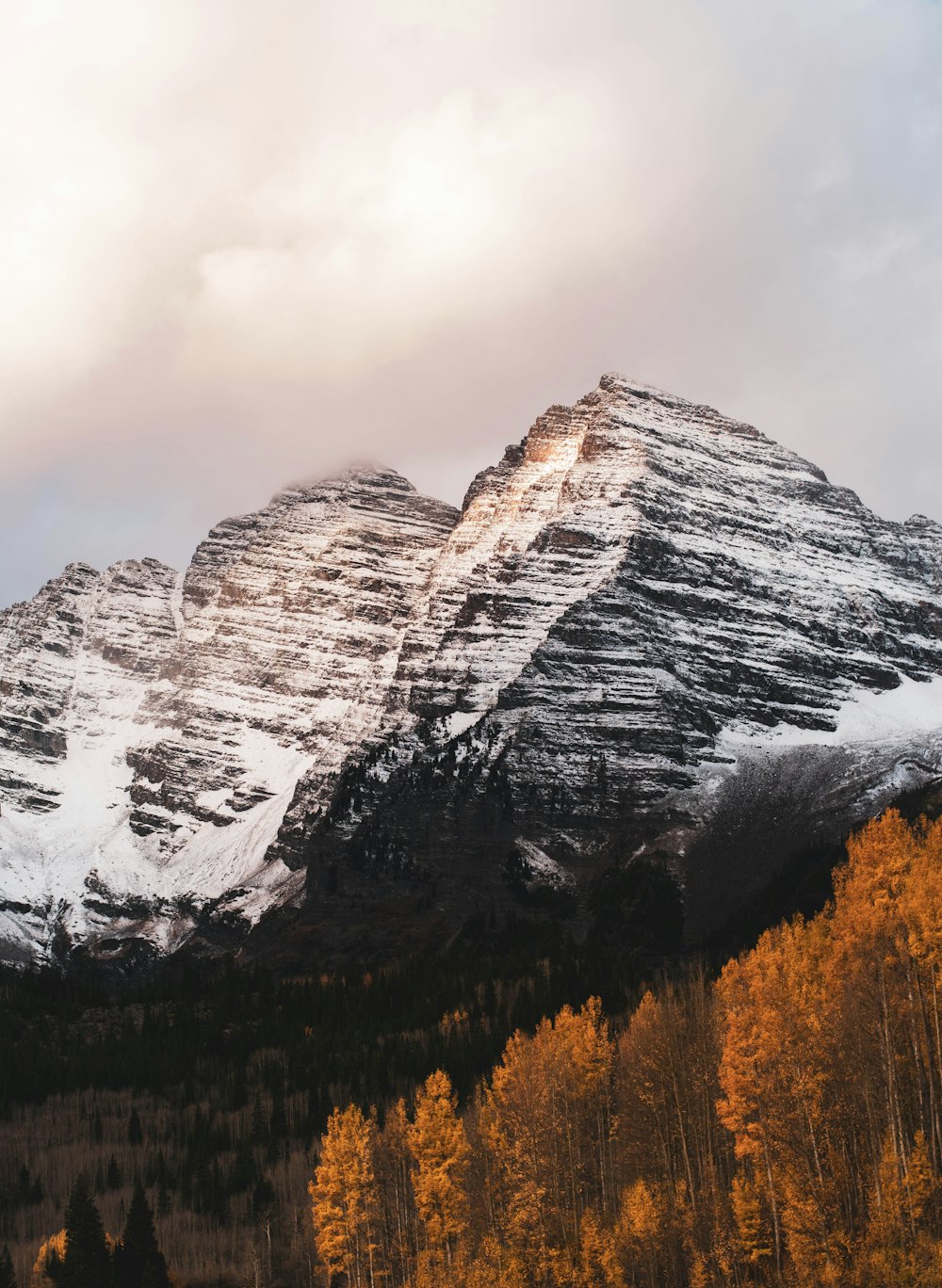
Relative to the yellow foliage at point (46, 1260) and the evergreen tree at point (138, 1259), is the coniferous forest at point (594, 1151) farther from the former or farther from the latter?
the yellow foliage at point (46, 1260)

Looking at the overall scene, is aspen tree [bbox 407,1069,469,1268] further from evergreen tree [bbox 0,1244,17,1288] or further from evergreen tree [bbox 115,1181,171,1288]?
evergreen tree [bbox 0,1244,17,1288]

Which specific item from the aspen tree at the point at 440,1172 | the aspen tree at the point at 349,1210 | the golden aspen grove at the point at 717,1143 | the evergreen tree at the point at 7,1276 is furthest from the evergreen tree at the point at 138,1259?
the aspen tree at the point at 440,1172

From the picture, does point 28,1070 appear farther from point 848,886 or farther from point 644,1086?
point 848,886

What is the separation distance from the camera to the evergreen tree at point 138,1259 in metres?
104

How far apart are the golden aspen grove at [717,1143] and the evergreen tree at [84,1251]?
16.6 meters

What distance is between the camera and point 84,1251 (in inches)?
4072

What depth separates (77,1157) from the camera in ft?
530

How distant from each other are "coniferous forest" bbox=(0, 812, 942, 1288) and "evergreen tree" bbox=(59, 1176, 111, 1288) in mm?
199

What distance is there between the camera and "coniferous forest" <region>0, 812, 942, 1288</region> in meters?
71.4

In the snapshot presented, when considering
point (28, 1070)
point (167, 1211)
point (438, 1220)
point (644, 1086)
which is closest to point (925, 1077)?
point (644, 1086)

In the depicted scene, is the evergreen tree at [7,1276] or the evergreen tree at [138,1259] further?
the evergreen tree at [138,1259]

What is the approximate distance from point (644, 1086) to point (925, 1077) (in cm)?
2547

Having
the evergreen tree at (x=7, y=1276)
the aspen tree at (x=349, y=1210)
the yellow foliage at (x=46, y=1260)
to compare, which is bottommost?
the yellow foliage at (x=46, y=1260)

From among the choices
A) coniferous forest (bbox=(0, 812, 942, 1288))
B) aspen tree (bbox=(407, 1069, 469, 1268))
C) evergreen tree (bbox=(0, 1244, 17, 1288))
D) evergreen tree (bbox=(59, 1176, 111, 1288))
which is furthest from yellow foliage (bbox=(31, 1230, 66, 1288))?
aspen tree (bbox=(407, 1069, 469, 1268))
